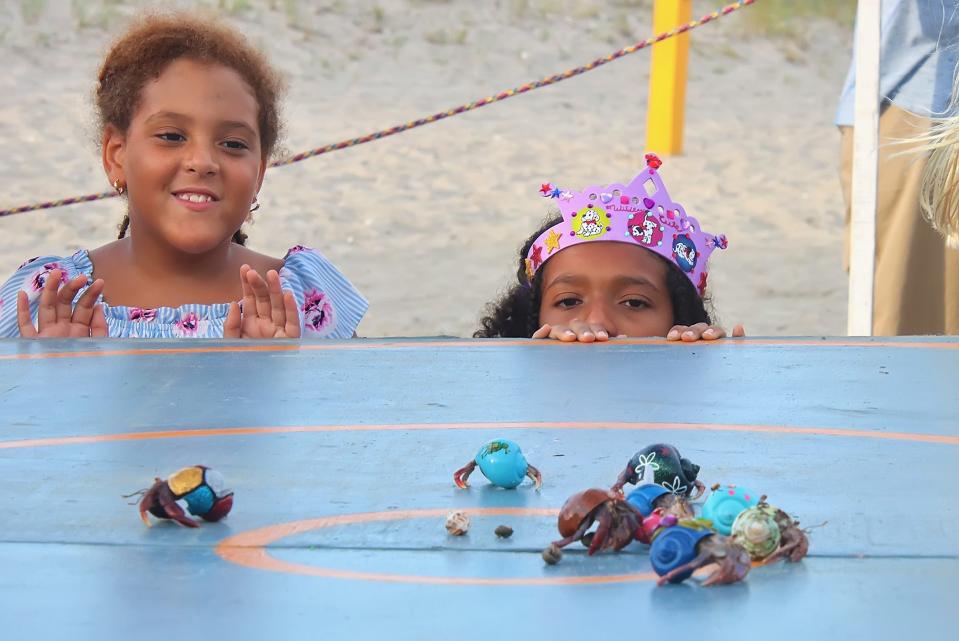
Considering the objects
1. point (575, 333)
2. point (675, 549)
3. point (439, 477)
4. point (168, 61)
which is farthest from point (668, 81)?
point (675, 549)

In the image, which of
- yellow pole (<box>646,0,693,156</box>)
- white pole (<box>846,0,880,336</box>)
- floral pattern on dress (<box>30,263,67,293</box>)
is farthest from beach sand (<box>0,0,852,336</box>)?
floral pattern on dress (<box>30,263,67,293</box>)

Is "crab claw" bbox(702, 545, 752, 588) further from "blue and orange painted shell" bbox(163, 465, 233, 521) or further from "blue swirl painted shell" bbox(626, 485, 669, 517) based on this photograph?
"blue and orange painted shell" bbox(163, 465, 233, 521)

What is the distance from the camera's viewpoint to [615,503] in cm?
160

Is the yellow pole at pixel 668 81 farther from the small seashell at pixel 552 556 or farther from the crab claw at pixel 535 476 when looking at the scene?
the small seashell at pixel 552 556

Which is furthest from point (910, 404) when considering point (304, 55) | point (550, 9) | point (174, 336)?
point (550, 9)

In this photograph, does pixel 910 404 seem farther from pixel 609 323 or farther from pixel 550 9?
pixel 550 9

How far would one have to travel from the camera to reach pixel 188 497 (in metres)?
1.69

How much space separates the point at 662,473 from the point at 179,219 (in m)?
1.89

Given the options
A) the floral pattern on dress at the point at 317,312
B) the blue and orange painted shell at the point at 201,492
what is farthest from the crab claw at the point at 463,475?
the floral pattern on dress at the point at 317,312

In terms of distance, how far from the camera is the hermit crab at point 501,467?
1.86m

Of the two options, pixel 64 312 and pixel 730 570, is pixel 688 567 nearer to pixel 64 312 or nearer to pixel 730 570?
pixel 730 570

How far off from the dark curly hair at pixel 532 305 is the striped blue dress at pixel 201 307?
333 mm

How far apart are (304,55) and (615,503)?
13.7 metres

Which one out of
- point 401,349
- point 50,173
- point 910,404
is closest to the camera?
point 910,404
